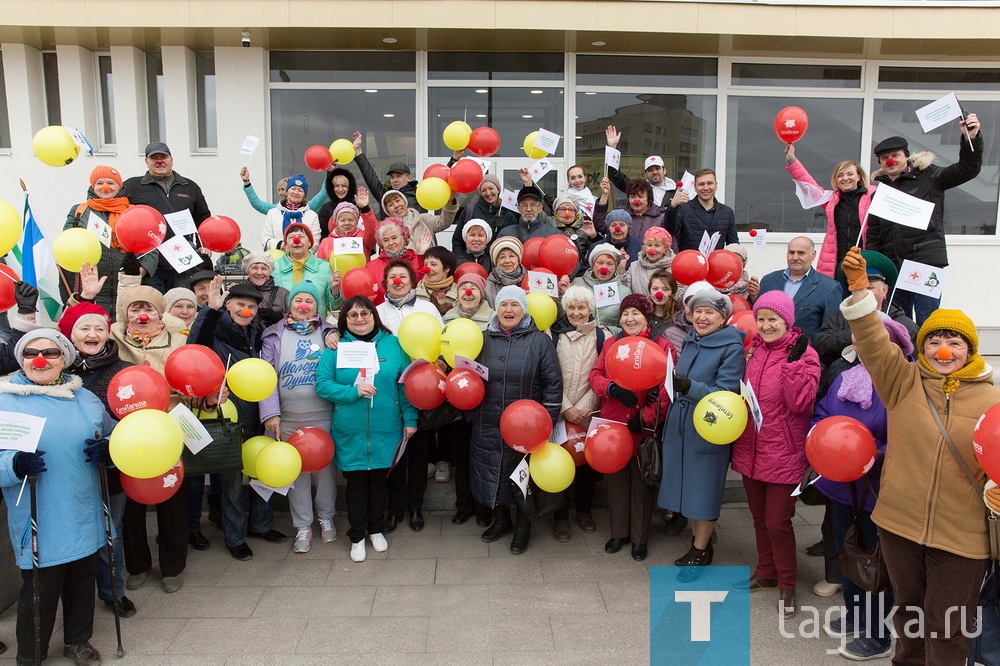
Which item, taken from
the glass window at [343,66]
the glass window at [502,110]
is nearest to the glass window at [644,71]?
the glass window at [502,110]

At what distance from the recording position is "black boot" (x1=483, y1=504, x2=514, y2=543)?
509cm

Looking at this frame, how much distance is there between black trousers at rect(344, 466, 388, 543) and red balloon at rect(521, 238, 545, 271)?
197cm

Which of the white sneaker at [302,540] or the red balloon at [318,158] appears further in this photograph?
the red balloon at [318,158]

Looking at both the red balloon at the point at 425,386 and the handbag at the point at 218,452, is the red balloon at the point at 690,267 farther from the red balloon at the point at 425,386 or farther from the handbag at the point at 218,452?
the handbag at the point at 218,452

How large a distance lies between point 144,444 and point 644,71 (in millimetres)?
8691

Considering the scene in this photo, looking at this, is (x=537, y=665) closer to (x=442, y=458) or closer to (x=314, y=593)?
(x=314, y=593)

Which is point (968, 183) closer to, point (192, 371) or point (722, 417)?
point (722, 417)

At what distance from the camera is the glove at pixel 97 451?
11.5 ft

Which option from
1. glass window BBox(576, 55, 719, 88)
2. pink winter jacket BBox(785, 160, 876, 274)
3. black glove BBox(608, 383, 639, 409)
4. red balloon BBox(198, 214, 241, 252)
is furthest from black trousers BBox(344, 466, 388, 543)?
glass window BBox(576, 55, 719, 88)

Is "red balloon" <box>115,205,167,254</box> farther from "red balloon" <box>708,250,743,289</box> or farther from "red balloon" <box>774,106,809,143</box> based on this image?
"red balloon" <box>774,106,809,143</box>

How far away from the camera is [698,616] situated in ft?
13.4

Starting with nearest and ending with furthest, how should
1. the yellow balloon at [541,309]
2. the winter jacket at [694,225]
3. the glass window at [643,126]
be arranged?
the yellow balloon at [541,309] → the winter jacket at [694,225] → the glass window at [643,126]

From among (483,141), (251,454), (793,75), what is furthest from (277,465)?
(793,75)

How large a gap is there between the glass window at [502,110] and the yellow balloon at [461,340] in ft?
19.2
